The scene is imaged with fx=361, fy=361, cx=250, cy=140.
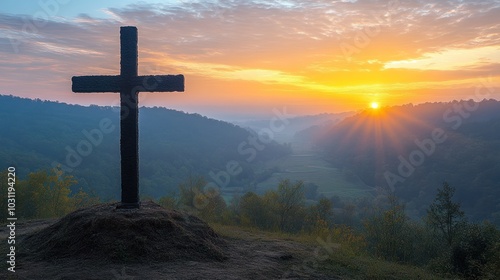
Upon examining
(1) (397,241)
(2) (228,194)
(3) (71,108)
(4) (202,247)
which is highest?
(3) (71,108)

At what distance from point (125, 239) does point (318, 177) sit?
277 ft

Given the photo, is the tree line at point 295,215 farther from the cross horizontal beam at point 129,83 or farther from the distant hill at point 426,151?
the distant hill at point 426,151

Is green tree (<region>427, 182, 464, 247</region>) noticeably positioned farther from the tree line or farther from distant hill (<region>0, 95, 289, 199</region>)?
distant hill (<region>0, 95, 289, 199</region>)

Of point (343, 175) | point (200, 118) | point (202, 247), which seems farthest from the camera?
point (200, 118)

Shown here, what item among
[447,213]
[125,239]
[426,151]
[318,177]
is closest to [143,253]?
[125,239]

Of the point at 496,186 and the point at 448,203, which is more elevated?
the point at 448,203

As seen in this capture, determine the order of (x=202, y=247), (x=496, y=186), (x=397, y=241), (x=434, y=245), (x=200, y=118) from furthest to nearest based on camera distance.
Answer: (x=200, y=118) → (x=496, y=186) → (x=434, y=245) → (x=397, y=241) → (x=202, y=247)

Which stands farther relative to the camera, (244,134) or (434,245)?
(244,134)

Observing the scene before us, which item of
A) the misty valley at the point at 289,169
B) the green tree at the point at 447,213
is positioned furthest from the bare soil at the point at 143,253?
the green tree at the point at 447,213

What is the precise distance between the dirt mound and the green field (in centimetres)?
6124

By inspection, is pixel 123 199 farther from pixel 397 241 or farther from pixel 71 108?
pixel 71 108

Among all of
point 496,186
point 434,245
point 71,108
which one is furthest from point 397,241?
point 71,108

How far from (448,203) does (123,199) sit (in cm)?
1998

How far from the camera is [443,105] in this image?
364 ft
